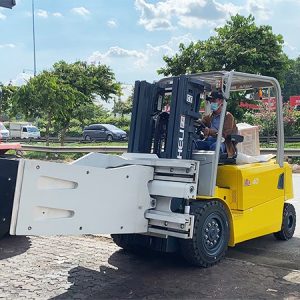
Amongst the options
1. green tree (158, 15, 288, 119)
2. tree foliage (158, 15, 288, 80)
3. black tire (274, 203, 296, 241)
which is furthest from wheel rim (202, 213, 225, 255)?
A: tree foliage (158, 15, 288, 80)

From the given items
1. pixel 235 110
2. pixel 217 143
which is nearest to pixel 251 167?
pixel 217 143

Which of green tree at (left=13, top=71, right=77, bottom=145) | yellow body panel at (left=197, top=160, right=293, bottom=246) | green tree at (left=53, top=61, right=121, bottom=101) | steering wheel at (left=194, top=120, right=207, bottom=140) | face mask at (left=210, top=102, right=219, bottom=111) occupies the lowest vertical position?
yellow body panel at (left=197, top=160, right=293, bottom=246)

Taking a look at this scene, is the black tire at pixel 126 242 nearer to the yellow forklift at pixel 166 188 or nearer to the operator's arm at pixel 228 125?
the yellow forklift at pixel 166 188

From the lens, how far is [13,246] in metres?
6.47

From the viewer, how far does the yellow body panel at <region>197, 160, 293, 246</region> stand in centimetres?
571

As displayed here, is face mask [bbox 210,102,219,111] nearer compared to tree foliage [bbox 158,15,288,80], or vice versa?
face mask [bbox 210,102,219,111]

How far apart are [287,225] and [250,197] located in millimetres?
1407

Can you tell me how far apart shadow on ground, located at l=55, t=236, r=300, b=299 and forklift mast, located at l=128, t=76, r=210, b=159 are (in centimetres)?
131

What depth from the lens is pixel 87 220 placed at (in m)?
4.53

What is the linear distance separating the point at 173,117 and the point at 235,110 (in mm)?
16380

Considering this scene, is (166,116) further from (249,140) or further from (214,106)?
(249,140)

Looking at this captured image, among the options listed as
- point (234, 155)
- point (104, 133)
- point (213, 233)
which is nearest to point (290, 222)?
point (234, 155)

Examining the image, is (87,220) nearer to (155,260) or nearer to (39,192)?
(39,192)

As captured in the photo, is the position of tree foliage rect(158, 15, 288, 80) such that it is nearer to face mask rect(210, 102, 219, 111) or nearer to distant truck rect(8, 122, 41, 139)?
face mask rect(210, 102, 219, 111)
